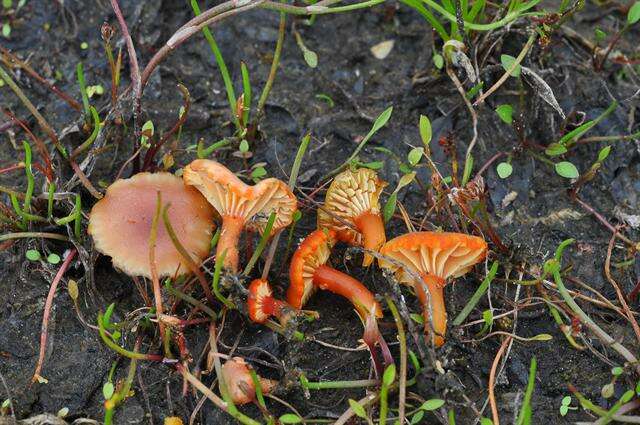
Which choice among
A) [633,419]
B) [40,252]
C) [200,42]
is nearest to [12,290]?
[40,252]

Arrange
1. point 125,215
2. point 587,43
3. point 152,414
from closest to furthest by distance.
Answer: point 152,414 → point 125,215 → point 587,43

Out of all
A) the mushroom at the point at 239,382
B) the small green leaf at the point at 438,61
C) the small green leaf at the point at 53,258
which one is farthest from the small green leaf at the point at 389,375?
the small green leaf at the point at 438,61

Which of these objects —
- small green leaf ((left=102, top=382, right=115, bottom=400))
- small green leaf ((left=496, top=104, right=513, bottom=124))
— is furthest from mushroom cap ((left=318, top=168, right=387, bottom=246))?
small green leaf ((left=102, top=382, right=115, bottom=400))

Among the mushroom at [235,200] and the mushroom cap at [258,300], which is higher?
the mushroom at [235,200]

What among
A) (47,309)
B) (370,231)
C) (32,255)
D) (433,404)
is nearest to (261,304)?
(370,231)

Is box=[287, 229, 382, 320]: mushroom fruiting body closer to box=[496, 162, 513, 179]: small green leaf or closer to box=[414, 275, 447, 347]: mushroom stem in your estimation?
box=[414, 275, 447, 347]: mushroom stem

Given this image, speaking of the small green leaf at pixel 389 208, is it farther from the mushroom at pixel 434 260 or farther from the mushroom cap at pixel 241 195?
the mushroom cap at pixel 241 195

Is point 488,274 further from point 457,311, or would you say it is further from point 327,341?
point 327,341
